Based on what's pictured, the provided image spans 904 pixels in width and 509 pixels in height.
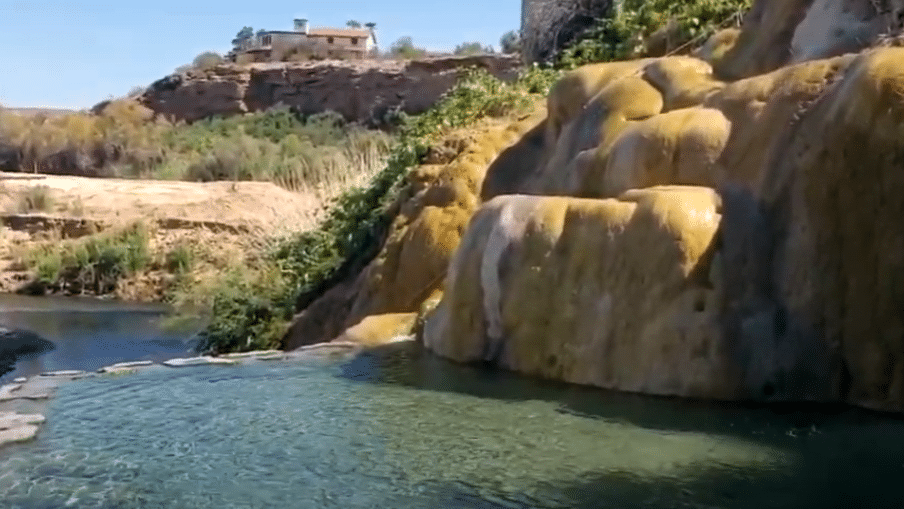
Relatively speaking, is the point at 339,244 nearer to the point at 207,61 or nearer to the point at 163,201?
the point at 163,201

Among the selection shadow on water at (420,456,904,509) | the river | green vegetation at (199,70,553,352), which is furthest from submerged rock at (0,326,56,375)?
shadow on water at (420,456,904,509)

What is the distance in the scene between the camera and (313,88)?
4834cm

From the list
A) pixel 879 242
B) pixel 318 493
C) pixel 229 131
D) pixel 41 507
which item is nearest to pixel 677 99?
pixel 879 242

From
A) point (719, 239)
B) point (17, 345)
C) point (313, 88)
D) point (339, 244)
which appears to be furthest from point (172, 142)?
point (719, 239)

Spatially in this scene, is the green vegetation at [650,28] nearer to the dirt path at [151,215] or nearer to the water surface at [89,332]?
the water surface at [89,332]

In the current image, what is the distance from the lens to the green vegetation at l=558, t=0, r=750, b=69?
14.9 metres

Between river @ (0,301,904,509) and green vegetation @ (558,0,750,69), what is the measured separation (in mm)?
6880

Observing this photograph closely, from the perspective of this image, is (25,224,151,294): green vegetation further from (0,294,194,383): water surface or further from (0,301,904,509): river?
(0,301,904,509): river

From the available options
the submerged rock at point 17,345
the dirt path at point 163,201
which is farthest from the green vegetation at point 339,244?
the dirt path at point 163,201

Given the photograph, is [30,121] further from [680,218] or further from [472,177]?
[680,218]

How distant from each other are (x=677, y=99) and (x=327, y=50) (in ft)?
153

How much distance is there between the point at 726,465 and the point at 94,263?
2045cm

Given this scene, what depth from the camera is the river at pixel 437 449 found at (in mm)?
6320

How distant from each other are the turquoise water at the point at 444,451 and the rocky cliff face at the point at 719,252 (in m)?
0.36
